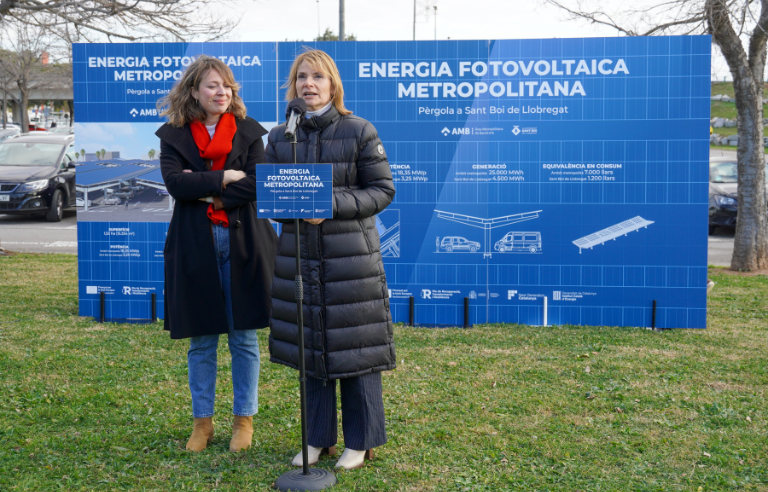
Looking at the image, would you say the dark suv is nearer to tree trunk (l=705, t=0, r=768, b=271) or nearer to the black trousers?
tree trunk (l=705, t=0, r=768, b=271)

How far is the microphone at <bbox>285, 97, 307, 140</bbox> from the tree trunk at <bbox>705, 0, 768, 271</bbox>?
331 inches

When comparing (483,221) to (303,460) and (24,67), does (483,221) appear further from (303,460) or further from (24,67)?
(24,67)

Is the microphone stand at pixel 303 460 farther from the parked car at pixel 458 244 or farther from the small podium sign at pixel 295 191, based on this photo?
the parked car at pixel 458 244

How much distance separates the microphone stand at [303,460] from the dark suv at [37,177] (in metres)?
12.5

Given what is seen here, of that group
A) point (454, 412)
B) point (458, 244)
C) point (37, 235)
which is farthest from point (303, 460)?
point (37, 235)

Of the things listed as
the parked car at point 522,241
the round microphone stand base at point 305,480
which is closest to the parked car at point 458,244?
the parked car at point 522,241

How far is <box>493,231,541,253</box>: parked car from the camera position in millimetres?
6664

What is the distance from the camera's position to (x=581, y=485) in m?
3.47

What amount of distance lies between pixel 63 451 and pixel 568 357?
3686mm

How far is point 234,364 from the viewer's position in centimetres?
391

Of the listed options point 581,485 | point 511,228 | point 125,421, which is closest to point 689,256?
point 511,228

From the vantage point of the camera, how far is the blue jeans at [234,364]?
150 inches

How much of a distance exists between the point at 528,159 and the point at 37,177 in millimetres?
12107

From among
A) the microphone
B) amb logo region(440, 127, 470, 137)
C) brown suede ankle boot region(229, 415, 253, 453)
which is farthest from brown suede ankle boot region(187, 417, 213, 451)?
amb logo region(440, 127, 470, 137)
